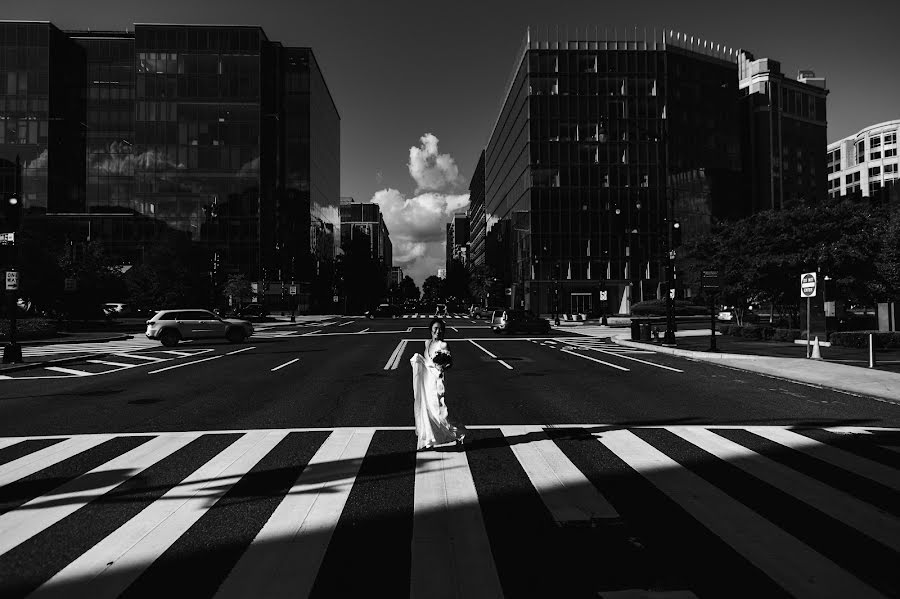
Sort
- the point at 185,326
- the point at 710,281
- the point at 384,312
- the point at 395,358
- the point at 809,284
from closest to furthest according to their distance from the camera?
the point at 809,284
the point at 395,358
the point at 710,281
the point at 185,326
the point at 384,312

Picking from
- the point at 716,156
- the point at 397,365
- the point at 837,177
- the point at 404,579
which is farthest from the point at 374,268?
the point at 837,177

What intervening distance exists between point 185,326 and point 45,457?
865 inches

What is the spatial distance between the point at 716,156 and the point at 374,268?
190ft

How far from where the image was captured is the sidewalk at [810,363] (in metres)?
13.5

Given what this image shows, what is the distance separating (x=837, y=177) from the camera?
486 ft

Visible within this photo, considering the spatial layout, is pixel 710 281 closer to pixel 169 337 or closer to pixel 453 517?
pixel 453 517

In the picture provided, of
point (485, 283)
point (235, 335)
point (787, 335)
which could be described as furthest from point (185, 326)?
point (485, 283)

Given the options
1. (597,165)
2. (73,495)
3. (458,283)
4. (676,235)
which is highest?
(597,165)

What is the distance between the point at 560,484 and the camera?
6.12 m

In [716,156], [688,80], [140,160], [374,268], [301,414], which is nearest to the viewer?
[301,414]

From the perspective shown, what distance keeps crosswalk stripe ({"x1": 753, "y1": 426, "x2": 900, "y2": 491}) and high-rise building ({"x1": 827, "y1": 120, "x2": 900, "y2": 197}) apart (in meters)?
141

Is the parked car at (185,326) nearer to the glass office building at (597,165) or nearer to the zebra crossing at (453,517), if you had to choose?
the zebra crossing at (453,517)

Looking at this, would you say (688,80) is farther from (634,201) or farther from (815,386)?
(815,386)

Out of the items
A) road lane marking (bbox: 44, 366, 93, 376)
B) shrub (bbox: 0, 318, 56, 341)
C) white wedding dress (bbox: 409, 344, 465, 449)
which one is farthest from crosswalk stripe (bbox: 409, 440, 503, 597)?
shrub (bbox: 0, 318, 56, 341)
